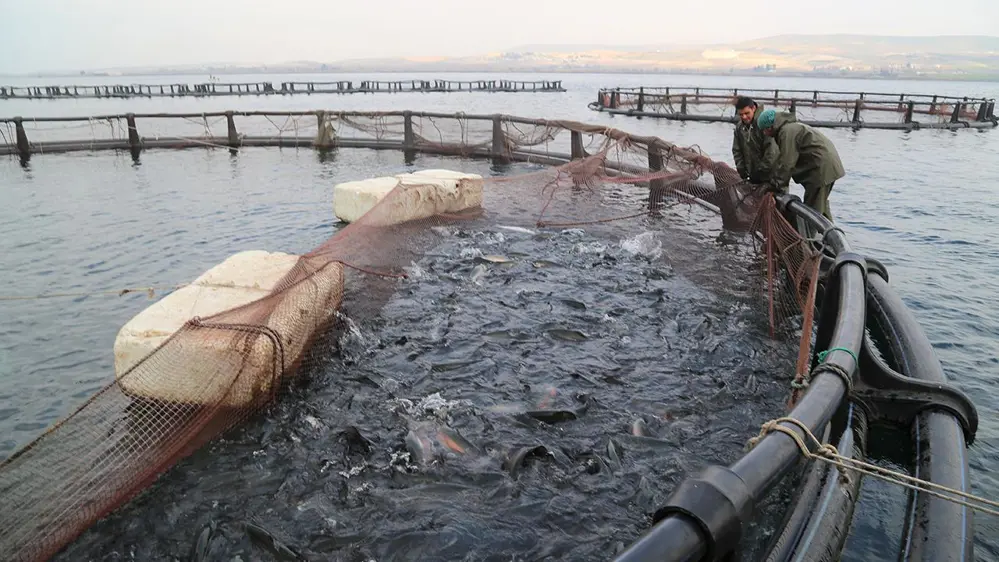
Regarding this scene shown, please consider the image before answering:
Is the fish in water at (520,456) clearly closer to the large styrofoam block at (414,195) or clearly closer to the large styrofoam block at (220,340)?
the large styrofoam block at (220,340)

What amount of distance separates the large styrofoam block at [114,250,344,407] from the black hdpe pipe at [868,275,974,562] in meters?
5.01

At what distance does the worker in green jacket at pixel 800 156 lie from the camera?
29.4 ft

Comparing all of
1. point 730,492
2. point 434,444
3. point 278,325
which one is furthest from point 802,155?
point 730,492

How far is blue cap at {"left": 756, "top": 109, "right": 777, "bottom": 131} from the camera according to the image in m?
8.96

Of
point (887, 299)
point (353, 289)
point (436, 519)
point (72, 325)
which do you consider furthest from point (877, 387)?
point (72, 325)

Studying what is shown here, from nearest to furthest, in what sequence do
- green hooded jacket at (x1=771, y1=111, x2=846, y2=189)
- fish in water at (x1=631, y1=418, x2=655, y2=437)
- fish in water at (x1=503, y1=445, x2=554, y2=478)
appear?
fish in water at (x1=503, y1=445, x2=554, y2=478) → fish in water at (x1=631, y1=418, x2=655, y2=437) → green hooded jacket at (x1=771, y1=111, x2=846, y2=189)

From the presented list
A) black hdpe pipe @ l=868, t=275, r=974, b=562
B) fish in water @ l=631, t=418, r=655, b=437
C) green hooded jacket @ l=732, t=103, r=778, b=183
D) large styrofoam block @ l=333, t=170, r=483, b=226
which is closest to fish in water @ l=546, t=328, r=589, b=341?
fish in water @ l=631, t=418, r=655, b=437

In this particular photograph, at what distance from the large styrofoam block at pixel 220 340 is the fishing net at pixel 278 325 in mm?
12

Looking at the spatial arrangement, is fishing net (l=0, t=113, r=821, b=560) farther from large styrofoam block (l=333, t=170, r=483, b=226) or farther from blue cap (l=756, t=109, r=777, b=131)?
blue cap (l=756, t=109, r=777, b=131)

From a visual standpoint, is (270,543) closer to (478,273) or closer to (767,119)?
(478,273)

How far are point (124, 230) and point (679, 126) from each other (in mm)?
33760

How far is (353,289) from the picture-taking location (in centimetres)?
901

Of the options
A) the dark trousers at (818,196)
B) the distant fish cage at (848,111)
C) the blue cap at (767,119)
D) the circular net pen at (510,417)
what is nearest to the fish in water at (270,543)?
the circular net pen at (510,417)

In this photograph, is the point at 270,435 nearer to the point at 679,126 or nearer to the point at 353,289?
the point at 353,289
